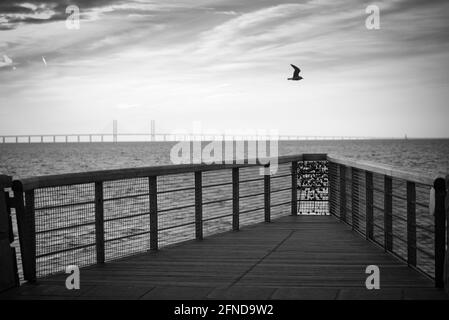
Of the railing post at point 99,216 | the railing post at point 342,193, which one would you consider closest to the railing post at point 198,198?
the railing post at point 99,216

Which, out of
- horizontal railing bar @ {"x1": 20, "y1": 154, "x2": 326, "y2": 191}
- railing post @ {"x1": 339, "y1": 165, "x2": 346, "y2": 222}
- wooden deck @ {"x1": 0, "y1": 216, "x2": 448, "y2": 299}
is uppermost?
horizontal railing bar @ {"x1": 20, "y1": 154, "x2": 326, "y2": 191}

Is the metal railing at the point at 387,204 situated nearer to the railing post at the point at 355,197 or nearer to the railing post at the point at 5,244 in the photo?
the railing post at the point at 355,197

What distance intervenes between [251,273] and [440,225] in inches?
76.6

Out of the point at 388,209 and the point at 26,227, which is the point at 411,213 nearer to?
the point at 388,209

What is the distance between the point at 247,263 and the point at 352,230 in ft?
9.77

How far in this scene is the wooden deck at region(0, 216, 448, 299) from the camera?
5.04 metres

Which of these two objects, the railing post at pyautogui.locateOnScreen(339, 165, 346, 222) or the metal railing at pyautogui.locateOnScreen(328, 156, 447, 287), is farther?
the railing post at pyautogui.locateOnScreen(339, 165, 346, 222)

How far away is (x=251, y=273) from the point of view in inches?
236

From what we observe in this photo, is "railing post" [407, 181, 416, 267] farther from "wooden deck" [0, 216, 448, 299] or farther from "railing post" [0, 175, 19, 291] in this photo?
"railing post" [0, 175, 19, 291]

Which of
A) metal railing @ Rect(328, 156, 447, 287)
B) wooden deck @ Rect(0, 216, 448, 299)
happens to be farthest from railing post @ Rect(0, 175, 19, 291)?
metal railing @ Rect(328, 156, 447, 287)

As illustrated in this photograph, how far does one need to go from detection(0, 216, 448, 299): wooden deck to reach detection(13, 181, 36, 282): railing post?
0.19 meters

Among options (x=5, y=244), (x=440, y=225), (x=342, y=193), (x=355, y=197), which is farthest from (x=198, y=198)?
(x=440, y=225)

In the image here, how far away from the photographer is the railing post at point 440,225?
4.92 m

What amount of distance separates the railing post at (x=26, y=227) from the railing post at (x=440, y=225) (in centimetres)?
358
